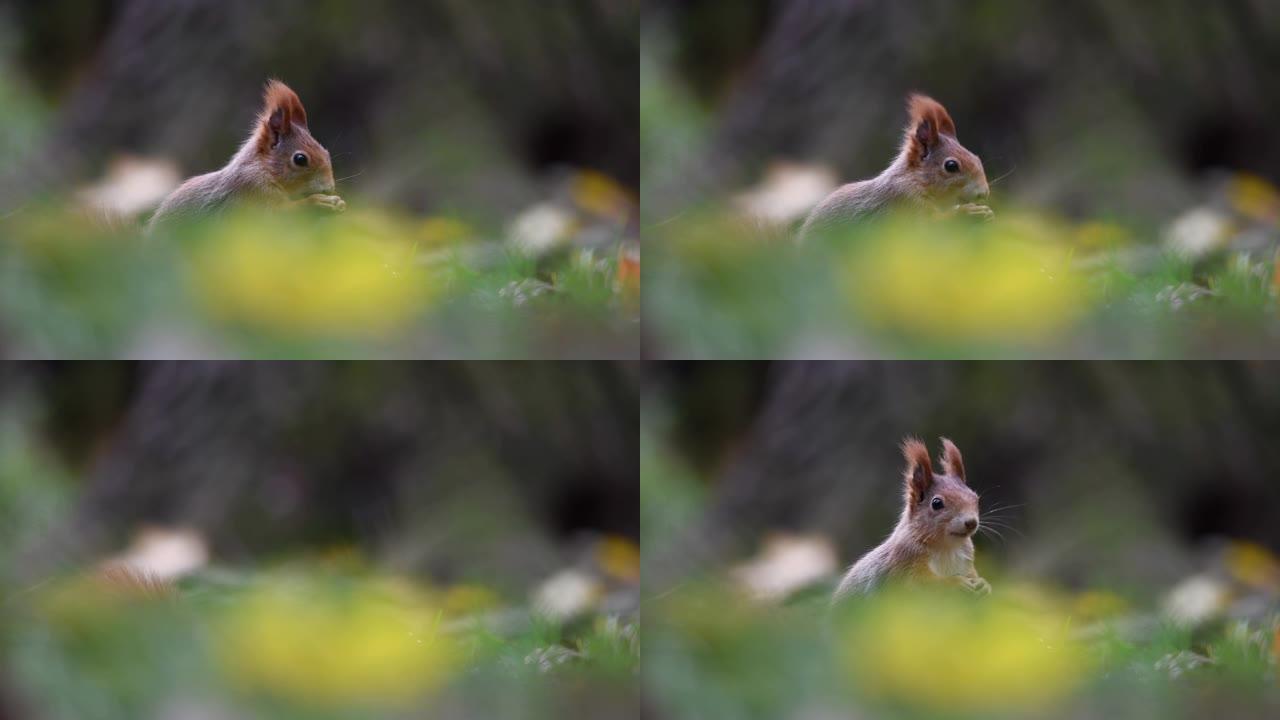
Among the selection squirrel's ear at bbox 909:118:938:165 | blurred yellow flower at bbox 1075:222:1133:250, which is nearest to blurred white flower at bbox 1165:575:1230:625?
blurred yellow flower at bbox 1075:222:1133:250

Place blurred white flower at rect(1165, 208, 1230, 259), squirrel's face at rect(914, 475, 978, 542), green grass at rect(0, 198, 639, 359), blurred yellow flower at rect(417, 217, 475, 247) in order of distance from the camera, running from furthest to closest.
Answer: blurred white flower at rect(1165, 208, 1230, 259) < blurred yellow flower at rect(417, 217, 475, 247) < green grass at rect(0, 198, 639, 359) < squirrel's face at rect(914, 475, 978, 542)

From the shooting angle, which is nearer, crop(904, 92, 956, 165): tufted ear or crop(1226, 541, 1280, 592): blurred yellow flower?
crop(904, 92, 956, 165): tufted ear

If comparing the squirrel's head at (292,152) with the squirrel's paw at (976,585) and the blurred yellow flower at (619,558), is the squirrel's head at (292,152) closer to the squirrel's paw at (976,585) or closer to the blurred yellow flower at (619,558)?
the blurred yellow flower at (619,558)

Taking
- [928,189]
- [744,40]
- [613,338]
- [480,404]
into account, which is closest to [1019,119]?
[928,189]

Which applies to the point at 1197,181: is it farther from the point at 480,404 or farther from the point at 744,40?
the point at 480,404

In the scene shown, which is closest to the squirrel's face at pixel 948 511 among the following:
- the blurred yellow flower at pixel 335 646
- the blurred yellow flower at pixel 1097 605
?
Result: the blurred yellow flower at pixel 1097 605

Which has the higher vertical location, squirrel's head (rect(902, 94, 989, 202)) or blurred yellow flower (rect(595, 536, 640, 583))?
squirrel's head (rect(902, 94, 989, 202))

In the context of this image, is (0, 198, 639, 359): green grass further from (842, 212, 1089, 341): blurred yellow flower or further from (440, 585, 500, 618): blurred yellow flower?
(842, 212, 1089, 341): blurred yellow flower

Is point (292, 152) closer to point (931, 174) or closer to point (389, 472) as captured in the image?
point (389, 472)
